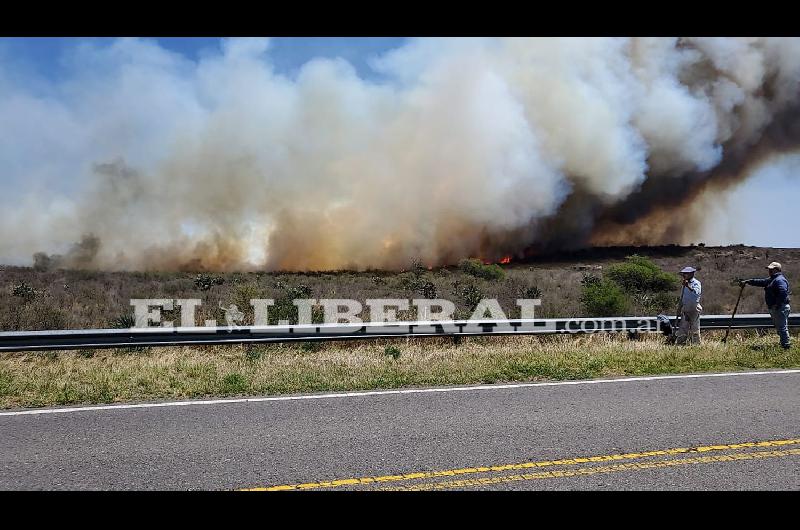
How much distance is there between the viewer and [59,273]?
887 inches

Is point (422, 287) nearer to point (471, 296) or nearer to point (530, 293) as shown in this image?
point (471, 296)

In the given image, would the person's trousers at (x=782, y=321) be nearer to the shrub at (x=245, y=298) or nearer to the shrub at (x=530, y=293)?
the shrub at (x=530, y=293)

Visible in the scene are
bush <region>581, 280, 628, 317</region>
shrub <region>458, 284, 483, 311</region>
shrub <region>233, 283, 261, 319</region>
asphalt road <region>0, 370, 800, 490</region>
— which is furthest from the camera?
bush <region>581, 280, 628, 317</region>

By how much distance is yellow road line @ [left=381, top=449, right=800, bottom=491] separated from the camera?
162 inches

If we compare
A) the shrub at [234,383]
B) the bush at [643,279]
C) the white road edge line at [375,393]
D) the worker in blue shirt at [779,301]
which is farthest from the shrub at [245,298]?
the bush at [643,279]

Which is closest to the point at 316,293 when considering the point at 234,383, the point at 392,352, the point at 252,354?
the point at 252,354

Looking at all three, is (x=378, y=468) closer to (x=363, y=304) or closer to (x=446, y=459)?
(x=446, y=459)

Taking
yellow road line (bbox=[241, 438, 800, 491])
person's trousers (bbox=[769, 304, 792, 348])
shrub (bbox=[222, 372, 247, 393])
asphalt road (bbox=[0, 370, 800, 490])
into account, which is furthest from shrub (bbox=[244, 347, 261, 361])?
person's trousers (bbox=[769, 304, 792, 348])

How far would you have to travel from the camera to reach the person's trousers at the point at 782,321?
1016 centimetres

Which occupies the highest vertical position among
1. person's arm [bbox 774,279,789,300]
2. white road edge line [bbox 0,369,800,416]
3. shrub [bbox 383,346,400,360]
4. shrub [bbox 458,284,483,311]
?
shrub [bbox 458,284,483,311]

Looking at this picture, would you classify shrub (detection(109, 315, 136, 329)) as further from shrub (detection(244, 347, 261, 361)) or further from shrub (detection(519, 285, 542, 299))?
shrub (detection(519, 285, 542, 299))

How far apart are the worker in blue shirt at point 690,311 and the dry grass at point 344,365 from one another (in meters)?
0.34

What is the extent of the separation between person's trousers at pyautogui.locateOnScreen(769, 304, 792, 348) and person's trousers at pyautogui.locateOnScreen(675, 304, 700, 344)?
1.23 meters
